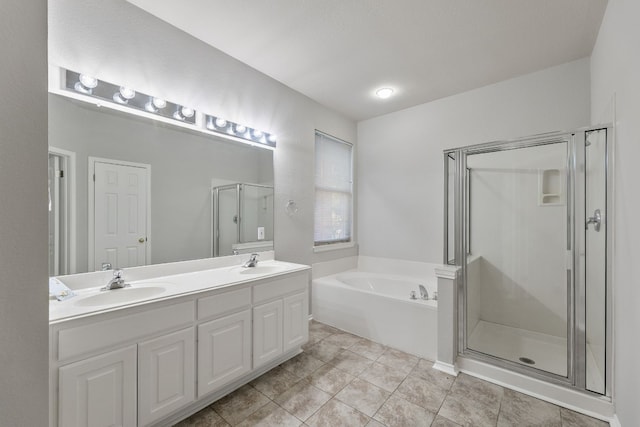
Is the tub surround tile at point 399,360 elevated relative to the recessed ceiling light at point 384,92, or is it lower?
lower

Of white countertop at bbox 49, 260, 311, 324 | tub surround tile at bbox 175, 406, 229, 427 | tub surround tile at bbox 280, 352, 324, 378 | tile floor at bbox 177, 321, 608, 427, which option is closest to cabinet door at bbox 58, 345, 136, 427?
white countertop at bbox 49, 260, 311, 324

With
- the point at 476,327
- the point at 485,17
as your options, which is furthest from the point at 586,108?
the point at 476,327

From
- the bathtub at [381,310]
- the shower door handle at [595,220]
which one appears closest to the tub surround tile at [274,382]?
the bathtub at [381,310]

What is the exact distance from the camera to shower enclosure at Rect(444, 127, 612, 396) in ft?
5.74

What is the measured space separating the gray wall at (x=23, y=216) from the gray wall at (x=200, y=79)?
1.35 m

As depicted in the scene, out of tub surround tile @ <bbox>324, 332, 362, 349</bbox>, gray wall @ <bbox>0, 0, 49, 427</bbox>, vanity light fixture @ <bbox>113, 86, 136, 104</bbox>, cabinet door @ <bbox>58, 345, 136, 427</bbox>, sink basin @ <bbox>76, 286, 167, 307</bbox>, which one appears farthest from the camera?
tub surround tile @ <bbox>324, 332, 362, 349</bbox>

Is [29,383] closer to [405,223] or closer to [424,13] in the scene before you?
[424,13]

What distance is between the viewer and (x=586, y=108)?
2416mm

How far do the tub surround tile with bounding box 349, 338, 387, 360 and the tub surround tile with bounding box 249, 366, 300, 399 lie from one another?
0.68m

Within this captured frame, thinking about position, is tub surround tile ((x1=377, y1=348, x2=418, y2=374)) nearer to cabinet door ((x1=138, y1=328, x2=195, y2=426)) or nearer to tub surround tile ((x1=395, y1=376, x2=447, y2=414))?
tub surround tile ((x1=395, y1=376, x2=447, y2=414))

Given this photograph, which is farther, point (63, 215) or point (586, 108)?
point (586, 108)

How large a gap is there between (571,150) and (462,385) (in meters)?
1.85

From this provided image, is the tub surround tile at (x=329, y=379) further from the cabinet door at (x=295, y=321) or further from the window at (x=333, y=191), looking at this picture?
the window at (x=333, y=191)

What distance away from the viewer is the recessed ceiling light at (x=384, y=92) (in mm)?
2965
